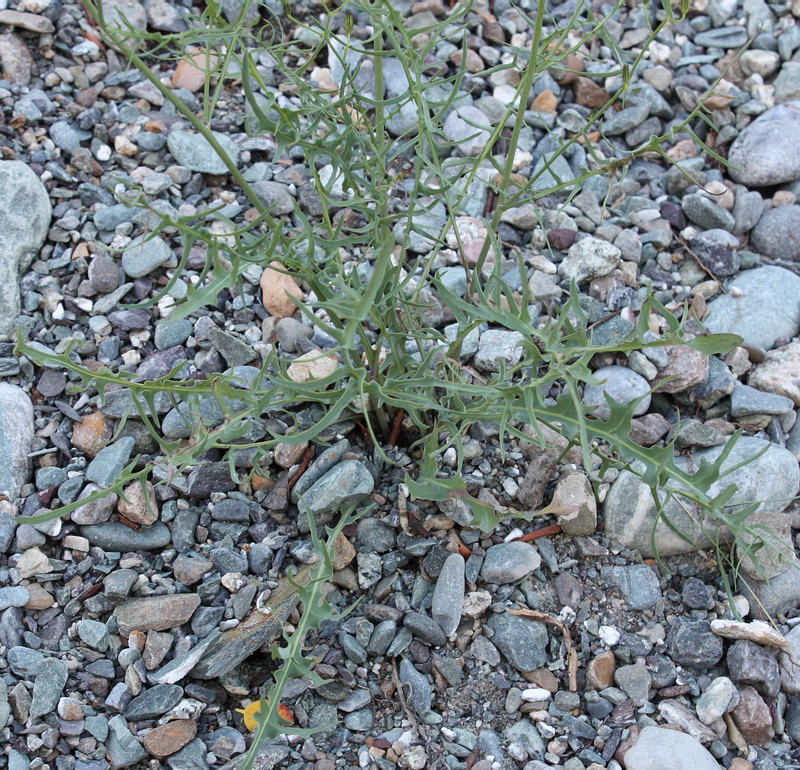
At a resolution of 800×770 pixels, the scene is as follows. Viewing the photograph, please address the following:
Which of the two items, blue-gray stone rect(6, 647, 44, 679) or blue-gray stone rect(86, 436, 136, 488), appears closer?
blue-gray stone rect(6, 647, 44, 679)

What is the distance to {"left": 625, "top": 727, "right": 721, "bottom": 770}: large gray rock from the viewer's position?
142 centimetres

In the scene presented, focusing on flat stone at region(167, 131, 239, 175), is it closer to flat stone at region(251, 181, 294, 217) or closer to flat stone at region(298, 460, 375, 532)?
flat stone at region(251, 181, 294, 217)

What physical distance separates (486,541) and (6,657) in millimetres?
915

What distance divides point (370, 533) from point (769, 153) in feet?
5.32

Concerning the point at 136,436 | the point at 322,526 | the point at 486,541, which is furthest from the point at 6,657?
the point at 486,541

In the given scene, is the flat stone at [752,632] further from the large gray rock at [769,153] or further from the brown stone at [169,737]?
the large gray rock at [769,153]

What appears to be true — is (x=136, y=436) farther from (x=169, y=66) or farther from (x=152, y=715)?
(x=169, y=66)

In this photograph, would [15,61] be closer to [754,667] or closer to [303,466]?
[303,466]

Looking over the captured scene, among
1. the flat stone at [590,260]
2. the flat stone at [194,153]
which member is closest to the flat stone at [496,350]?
the flat stone at [590,260]

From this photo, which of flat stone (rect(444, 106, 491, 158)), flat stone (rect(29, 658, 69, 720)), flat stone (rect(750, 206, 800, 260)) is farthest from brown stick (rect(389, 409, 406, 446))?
flat stone (rect(750, 206, 800, 260))

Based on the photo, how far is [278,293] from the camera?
2.02 m

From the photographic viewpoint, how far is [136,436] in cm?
177

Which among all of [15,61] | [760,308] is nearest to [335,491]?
[760,308]

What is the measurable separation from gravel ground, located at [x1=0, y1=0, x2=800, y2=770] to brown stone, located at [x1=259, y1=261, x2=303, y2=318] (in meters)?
0.02
